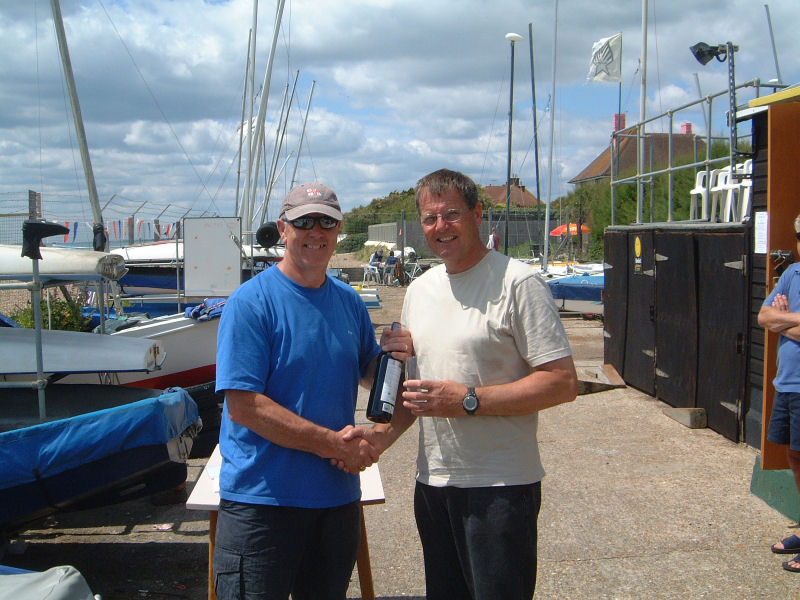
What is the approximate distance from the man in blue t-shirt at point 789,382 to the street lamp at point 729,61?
171 cm

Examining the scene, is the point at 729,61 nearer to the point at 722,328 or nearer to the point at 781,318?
the point at 722,328

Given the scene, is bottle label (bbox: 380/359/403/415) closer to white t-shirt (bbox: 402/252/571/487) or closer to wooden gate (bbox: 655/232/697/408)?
white t-shirt (bbox: 402/252/571/487)

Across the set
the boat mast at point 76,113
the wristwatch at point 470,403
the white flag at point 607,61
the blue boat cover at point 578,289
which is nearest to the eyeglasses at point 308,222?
the wristwatch at point 470,403

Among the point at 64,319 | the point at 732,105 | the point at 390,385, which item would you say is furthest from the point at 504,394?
the point at 64,319

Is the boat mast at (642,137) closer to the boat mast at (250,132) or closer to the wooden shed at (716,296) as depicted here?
the wooden shed at (716,296)

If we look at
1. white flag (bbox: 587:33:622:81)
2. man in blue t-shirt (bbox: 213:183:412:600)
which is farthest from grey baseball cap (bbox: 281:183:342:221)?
white flag (bbox: 587:33:622:81)

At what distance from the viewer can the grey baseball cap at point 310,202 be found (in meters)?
2.54

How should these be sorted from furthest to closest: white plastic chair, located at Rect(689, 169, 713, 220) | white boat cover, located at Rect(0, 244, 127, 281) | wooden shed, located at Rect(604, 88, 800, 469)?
1. white plastic chair, located at Rect(689, 169, 713, 220)
2. wooden shed, located at Rect(604, 88, 800, 469)
3. white boat cover, located at Rect(0, 244, 127, 281)

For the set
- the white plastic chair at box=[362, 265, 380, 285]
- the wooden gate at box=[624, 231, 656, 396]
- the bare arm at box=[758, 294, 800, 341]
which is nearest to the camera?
the bare arm at box=[758, 294, 800, 341]

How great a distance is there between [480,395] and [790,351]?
2594 mm

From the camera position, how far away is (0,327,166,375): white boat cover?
477cm

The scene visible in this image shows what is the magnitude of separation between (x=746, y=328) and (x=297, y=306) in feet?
15.6

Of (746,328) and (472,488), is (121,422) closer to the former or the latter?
(472,488)

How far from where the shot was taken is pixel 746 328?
605 centimetres
